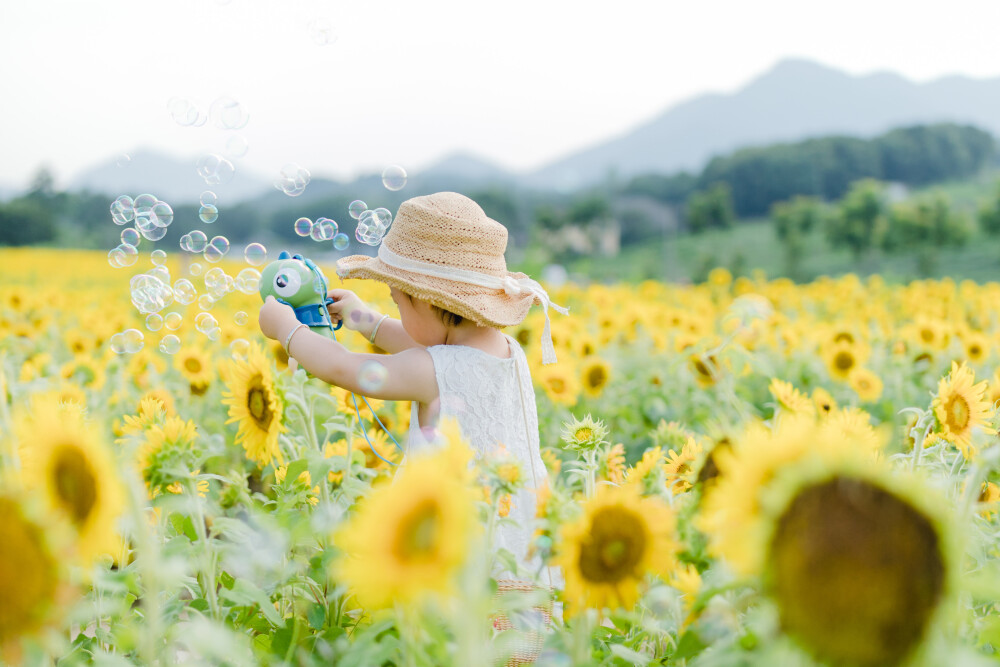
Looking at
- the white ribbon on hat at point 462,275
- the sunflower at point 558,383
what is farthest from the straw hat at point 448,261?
the sunflower at point 558,383

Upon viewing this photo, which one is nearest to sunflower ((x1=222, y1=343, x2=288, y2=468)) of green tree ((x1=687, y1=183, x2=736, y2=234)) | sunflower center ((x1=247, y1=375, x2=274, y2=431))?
sunflower center ((x1=247, y1=375, x2=274, y2=431))

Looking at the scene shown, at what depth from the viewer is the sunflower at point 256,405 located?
1.77 metres

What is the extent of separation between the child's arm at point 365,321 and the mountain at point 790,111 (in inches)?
4320

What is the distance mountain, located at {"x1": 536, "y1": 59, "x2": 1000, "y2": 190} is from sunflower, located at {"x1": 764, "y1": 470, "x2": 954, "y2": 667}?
111 m

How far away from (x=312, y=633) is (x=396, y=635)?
0.43 meters

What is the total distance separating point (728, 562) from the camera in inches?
37.3

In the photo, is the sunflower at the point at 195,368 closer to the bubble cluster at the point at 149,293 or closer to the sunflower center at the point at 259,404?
the bubble cluster at the point at 149,293

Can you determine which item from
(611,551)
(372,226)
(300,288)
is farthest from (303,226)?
(611,551)

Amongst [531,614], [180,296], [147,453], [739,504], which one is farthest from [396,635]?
[180,296]

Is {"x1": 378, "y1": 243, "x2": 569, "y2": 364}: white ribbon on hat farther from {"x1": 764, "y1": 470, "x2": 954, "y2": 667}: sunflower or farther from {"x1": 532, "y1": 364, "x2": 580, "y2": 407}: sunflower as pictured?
{"x1": 532, "y1": 364, "x2": 580, "y2": 407}: sunflower

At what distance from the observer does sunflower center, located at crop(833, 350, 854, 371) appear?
4281 mm

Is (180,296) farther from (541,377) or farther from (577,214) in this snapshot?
(577,214)

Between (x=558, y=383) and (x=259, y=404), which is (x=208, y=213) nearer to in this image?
(x=259, y=404)

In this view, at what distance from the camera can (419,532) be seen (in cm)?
87
